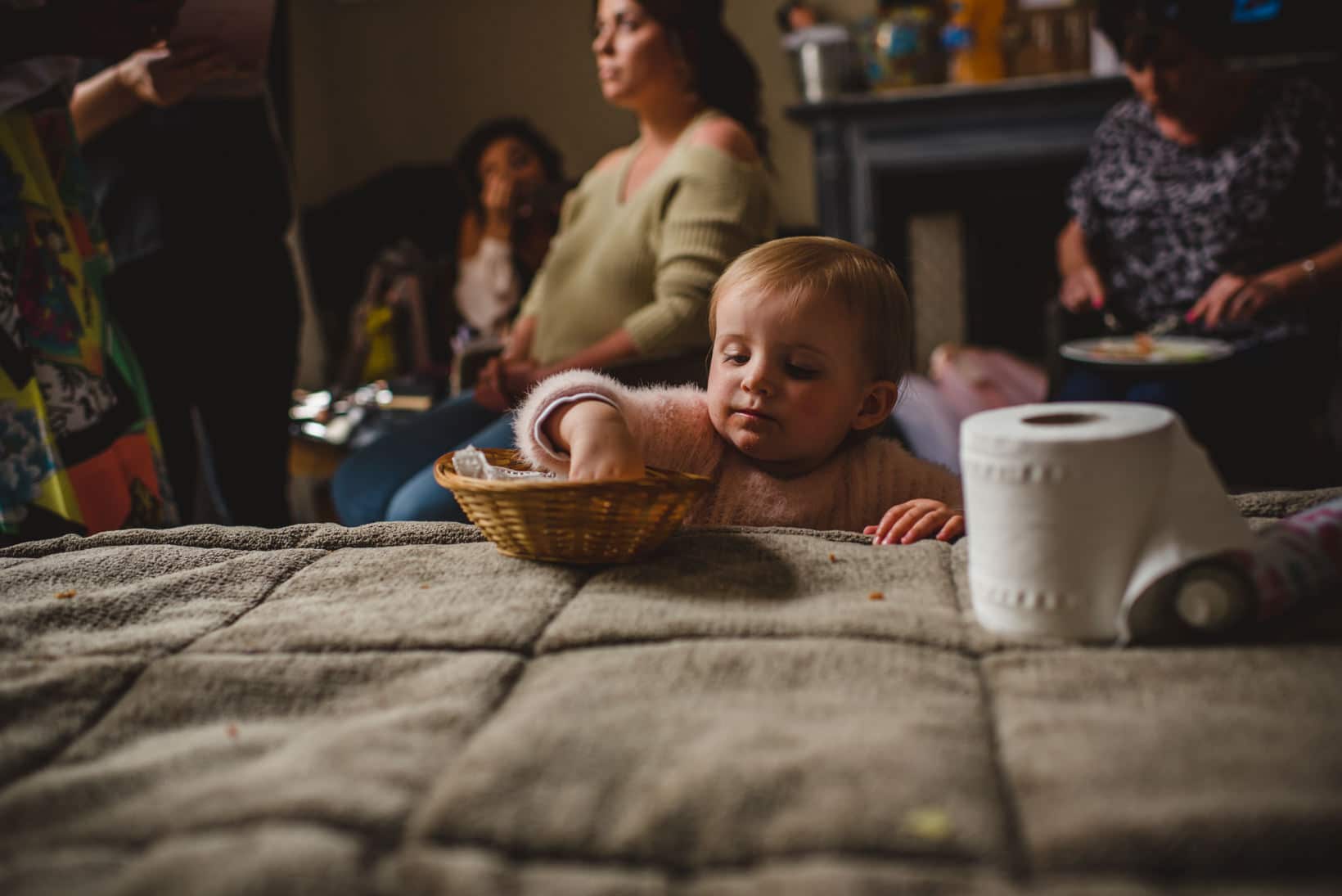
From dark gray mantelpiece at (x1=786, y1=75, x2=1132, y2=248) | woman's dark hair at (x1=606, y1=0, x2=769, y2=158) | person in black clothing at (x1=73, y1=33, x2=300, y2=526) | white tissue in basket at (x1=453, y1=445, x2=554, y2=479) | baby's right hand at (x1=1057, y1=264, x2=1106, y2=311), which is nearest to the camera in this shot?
white tissue in basket at (x1=453, y1=445, x2=554, y2=479)

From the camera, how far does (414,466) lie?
183cm

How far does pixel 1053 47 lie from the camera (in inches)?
137

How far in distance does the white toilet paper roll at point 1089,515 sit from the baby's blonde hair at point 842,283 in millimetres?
406

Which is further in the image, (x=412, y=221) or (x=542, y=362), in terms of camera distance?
(x=412, y=221)

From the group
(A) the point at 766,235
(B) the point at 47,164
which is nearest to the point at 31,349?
(B) the point at 47,164

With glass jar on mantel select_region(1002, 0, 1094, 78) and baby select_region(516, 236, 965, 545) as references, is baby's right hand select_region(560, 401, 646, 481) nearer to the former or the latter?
baby select_region(516, 236, 965, 545)

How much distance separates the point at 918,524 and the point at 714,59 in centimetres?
124

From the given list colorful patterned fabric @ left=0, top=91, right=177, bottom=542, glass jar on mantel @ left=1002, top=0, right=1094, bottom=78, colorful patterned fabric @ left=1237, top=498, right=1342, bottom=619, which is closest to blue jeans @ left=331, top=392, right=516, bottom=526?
colorful patterned fabric @ left=0, top=91, right=177, bottom=542

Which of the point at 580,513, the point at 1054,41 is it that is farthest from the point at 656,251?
the point at 1054,41

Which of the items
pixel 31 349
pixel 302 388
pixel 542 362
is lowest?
pixel 302 388

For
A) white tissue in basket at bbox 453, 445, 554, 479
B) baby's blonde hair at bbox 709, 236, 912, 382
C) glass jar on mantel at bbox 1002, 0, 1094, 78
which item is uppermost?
glass jar on mantel at bbox 1002, 0, 1094, 78

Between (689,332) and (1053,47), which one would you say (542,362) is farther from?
(1053,47)

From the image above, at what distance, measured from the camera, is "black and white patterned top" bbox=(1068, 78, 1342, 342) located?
7.06 ft

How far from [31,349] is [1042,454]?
3.67 ft
